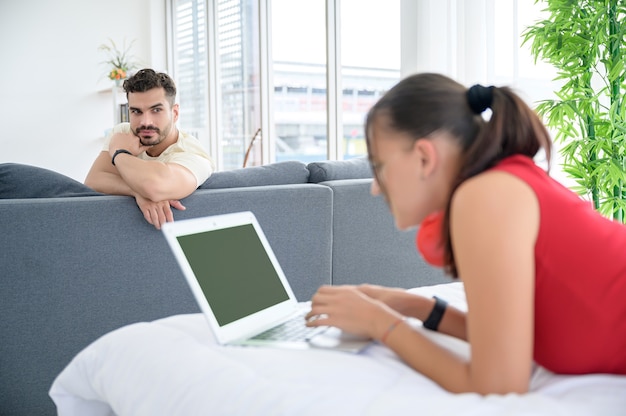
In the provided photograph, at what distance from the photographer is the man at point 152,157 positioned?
2.19 metres

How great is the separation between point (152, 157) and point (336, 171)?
0.74m

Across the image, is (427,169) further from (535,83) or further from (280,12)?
(280,12)

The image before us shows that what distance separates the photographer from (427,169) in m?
1.01

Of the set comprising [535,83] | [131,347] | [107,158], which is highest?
[535,83]

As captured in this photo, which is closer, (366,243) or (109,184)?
(109,184)

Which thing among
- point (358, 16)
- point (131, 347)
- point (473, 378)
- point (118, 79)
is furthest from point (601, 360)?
point (118, 79)

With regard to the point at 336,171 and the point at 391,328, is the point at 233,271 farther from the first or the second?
the point at 336,171

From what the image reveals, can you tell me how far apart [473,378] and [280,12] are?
17.7 feet

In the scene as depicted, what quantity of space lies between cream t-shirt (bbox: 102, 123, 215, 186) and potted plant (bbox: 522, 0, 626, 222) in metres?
1.45

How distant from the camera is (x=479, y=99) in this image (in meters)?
1.02

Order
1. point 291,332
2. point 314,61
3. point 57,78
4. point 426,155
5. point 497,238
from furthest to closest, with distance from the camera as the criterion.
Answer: point 57,78, point 314,61, point 291,332, point 426,155, point 497,238

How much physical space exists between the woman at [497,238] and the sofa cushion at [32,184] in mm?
1425

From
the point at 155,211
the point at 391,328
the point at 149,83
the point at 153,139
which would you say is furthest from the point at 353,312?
the point at 149,83

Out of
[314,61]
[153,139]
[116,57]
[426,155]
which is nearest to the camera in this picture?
[426,155]
